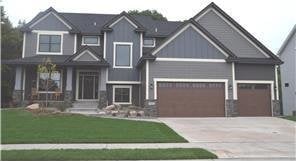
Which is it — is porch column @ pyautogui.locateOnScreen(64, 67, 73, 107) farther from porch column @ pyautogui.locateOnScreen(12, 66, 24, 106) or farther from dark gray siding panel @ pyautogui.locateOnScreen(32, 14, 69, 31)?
dark gray siding panel @ pyautogui.locateOnScreen(32, 14, 69, 31)

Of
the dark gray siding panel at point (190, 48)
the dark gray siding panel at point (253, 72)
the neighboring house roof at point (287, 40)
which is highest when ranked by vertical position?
the neighboring house roof at point (287, 40)

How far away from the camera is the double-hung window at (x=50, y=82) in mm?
26484

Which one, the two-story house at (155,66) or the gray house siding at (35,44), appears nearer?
the two-story house at (155,66)

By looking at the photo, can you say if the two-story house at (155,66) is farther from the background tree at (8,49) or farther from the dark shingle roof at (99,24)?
the background tree at (8,49)

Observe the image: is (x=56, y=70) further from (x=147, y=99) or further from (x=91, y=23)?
(x=147, y=99)

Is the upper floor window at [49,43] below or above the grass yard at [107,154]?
above

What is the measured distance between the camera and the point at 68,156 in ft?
33.4

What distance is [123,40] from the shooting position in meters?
28.2

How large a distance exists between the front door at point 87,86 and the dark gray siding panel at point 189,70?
5.88 m

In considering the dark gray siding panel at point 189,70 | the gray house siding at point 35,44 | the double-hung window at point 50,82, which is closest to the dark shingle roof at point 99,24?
the gray house siding at point 35,44

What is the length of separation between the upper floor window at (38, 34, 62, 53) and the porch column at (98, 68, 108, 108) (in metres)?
4.32

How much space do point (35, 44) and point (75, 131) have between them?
48.7 ft

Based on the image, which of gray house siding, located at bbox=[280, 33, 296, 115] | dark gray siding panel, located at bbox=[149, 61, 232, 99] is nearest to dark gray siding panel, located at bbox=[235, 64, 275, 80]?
dark gray siding panel, located at bbox=[149, 61, 232, 99]

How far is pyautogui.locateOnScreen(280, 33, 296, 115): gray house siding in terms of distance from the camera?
31.9m
